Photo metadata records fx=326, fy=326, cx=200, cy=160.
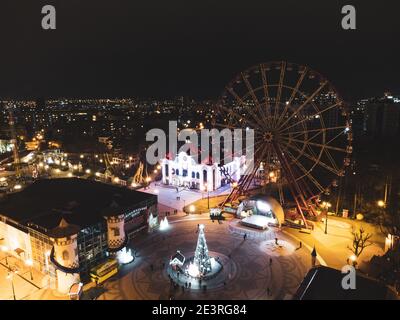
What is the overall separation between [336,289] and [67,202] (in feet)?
94.5

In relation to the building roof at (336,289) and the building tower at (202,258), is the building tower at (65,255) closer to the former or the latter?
the building tower at (202,258)

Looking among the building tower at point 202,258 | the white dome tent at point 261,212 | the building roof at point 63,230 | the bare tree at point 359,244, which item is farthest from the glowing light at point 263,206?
the building roof at point 63,230

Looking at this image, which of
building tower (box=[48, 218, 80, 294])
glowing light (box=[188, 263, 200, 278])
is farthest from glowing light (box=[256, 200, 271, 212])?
building tower (box=[48, 218, 80, 294])

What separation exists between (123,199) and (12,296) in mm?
14683

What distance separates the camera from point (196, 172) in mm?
56188

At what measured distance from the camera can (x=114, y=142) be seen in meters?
92.4

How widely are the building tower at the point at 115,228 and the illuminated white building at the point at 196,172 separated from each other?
2375 centimetres

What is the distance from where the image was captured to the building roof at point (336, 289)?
1964 cm

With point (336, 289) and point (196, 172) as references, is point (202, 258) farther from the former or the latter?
point (196, 172)

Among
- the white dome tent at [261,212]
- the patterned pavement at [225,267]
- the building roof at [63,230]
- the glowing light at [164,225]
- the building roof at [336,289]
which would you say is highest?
the building roof at [63,230]

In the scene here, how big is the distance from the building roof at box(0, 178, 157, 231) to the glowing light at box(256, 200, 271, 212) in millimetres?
12943

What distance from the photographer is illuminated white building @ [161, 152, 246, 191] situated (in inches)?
2173
